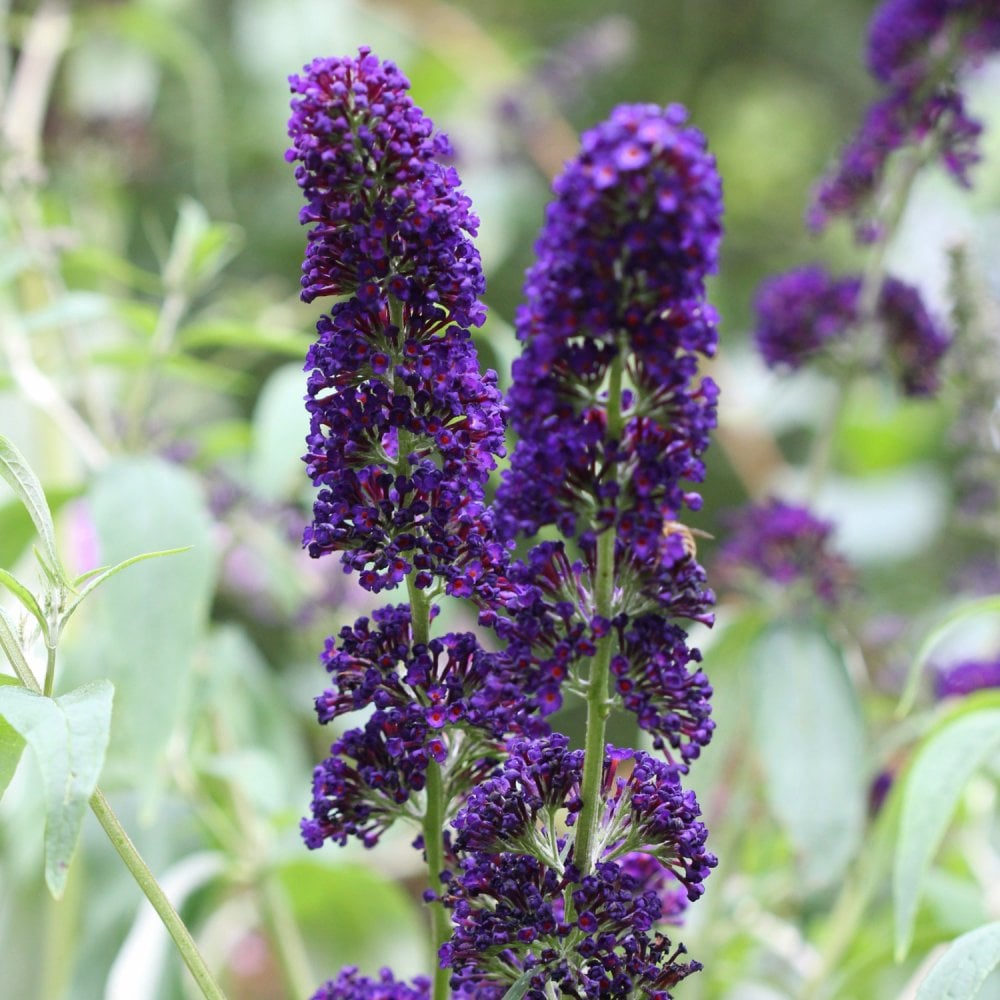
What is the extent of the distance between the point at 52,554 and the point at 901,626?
88 centimetres

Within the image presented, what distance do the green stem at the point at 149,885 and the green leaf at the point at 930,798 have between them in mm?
277

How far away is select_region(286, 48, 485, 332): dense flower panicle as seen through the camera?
0.39 metres

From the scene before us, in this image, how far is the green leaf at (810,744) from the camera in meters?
0.75

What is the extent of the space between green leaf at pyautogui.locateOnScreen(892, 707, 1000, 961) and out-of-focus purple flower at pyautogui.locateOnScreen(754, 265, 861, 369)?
348mm

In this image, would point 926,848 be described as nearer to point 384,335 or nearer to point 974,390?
point 384,335

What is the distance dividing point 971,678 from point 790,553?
15 cm

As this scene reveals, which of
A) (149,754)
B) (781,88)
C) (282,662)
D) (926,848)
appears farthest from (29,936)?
(781,88)

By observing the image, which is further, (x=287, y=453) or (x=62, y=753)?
(x=287, y=453)

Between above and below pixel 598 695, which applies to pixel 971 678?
above

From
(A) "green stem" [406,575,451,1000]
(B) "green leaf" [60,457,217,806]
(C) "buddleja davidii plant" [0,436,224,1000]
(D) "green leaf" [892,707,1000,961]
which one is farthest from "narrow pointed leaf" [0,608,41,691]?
(D) "green leaf" [892,707,1000,961]

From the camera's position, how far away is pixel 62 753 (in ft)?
1.12

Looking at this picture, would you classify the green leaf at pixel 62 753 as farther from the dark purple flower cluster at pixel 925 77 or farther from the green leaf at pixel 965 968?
the dark purple flower cluster at pixel 925 77

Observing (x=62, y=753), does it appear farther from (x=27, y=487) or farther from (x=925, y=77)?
(x=925, y=77)

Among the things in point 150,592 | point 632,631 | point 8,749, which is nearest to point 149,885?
point 8,749
